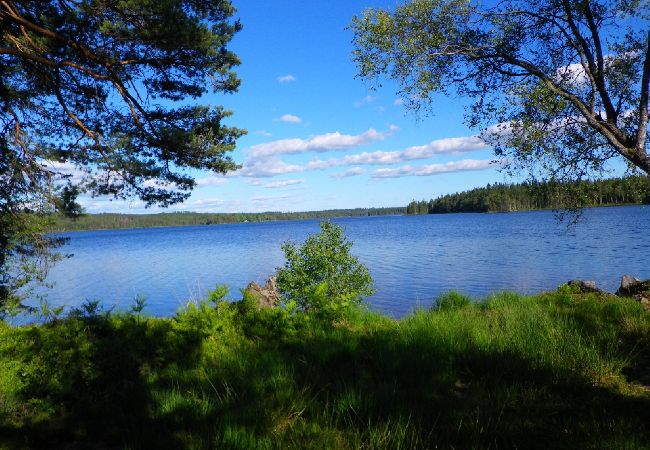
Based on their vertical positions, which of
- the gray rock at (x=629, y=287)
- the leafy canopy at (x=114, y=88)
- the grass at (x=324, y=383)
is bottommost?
the gray rock at (x=629, y=287)

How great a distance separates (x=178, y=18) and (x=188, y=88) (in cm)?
187

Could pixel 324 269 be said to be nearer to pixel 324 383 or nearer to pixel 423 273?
pixel 324 383

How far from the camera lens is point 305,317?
22.4ft

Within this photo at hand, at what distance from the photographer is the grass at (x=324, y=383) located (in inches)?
131

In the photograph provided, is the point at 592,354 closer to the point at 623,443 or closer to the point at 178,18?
the point at 623,443

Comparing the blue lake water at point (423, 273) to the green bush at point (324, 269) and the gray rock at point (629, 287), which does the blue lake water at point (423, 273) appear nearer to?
the green bush at point (324, 269)

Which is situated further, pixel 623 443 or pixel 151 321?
pixel 151 321

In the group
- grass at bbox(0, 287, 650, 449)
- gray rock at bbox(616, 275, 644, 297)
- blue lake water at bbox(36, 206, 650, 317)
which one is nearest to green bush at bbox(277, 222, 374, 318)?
blue lake water at bbox(36, 206, 650, 317)

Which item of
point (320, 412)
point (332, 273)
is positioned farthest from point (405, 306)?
point (320, 412)

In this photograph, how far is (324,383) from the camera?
447 centimetres

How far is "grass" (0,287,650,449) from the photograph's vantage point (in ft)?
10.9

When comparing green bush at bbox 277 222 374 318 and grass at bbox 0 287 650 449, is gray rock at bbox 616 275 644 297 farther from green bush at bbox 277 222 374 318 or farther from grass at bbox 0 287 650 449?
green bush at bbox 277 222 374 318

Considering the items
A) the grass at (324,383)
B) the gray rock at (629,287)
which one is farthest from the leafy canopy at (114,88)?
the gray rock at (629,287)

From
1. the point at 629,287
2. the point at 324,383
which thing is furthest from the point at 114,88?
the point at 629,287
